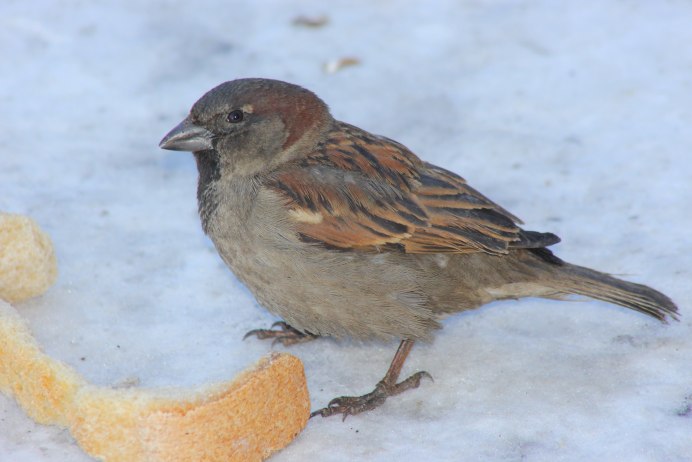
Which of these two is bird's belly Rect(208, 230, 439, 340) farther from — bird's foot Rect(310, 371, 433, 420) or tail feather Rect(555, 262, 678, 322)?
tail feather Rect(555, 262, 678, 322)

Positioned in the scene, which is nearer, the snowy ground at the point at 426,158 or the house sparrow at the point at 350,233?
the snowy ground at the point at 426,158

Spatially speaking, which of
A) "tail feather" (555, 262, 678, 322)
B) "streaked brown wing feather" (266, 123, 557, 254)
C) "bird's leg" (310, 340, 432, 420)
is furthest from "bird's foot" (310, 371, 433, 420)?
"tail feather" (555, 262, 678, 322)

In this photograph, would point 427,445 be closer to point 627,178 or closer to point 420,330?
point 420,330

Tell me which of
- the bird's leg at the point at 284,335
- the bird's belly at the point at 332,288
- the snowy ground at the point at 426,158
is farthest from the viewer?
the bird's leg at the point at 284,335

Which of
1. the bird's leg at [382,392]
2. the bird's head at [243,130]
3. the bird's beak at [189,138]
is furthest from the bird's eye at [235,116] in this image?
the bird's leg at [382,392]

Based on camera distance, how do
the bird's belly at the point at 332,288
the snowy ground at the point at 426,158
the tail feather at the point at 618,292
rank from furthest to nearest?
the tail feather at the point at 618,292
the bird's belly at the point at 332,288
the snowy ground at the point at 426,158

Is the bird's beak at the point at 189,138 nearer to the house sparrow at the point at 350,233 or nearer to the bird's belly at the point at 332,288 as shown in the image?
the house sparrow at the point at 350,233

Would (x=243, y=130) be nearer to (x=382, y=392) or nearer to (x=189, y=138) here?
(x=189, y=138)
